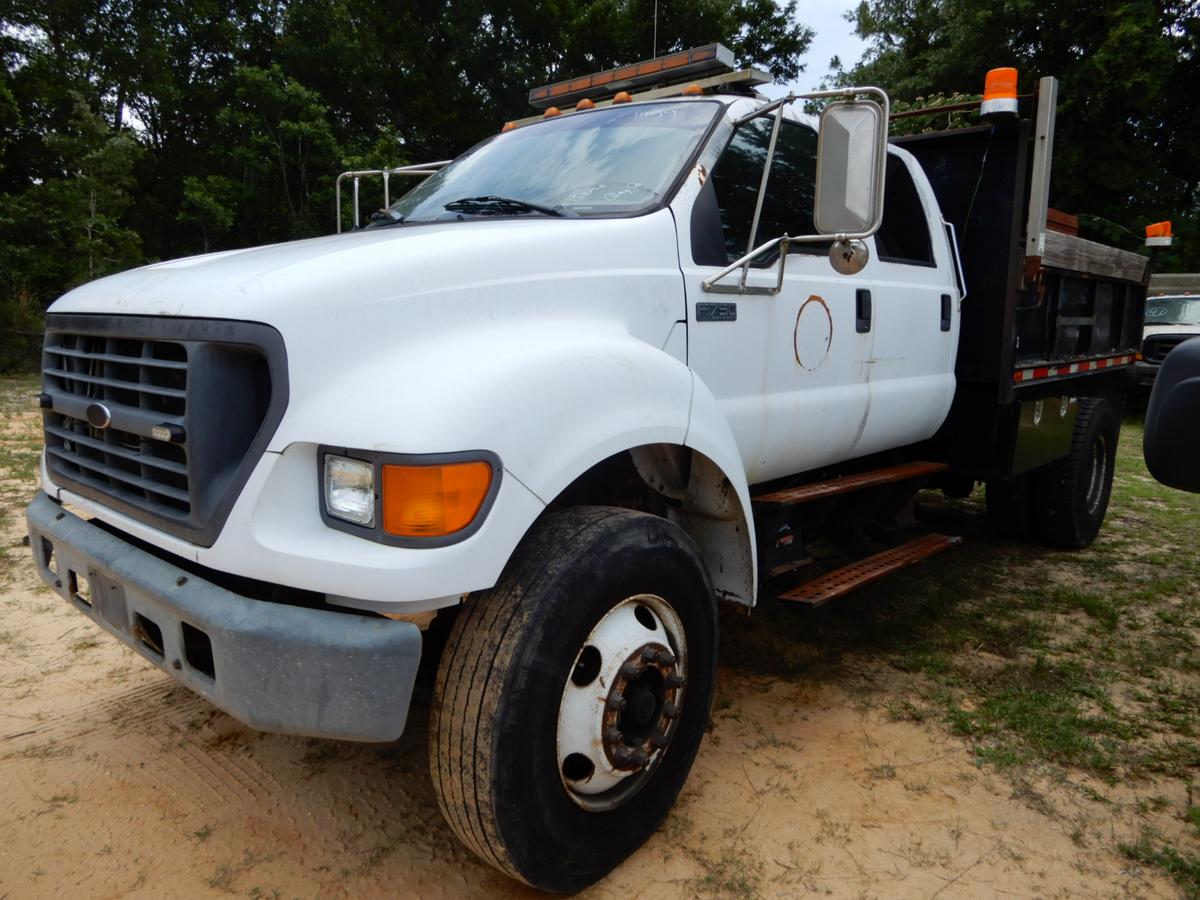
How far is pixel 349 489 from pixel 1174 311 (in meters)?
14.6

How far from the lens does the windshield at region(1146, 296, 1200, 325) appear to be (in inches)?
508

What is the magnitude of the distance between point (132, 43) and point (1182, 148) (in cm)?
2578

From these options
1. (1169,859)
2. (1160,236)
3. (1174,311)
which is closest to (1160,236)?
(1160,236)

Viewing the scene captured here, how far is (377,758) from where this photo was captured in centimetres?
292

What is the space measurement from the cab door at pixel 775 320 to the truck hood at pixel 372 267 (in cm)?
26

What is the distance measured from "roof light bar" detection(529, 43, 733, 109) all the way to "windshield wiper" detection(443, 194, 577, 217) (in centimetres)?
89

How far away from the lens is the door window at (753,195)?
2.87m

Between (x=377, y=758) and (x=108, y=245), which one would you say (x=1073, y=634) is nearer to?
(x=377, y=758)

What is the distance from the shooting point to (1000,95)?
398 cm

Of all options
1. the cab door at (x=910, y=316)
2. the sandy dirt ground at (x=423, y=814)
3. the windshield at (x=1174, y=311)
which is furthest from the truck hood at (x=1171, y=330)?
the sandy dirt ground at (x=423, y=814)

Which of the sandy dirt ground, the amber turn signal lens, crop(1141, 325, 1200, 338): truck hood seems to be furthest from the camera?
crop(1141, 325, 1200, 338): truck hood

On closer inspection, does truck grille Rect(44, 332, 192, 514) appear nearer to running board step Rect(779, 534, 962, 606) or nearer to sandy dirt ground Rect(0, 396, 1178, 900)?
sandy dirt ground Rect(0, 396, 1178, 900)

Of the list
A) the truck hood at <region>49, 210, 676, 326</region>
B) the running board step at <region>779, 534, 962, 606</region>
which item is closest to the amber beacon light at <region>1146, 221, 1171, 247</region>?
the running board step at <region>779, 534, 962, 606</region>

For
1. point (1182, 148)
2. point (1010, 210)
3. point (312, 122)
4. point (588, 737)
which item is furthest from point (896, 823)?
point (1182, 148)
